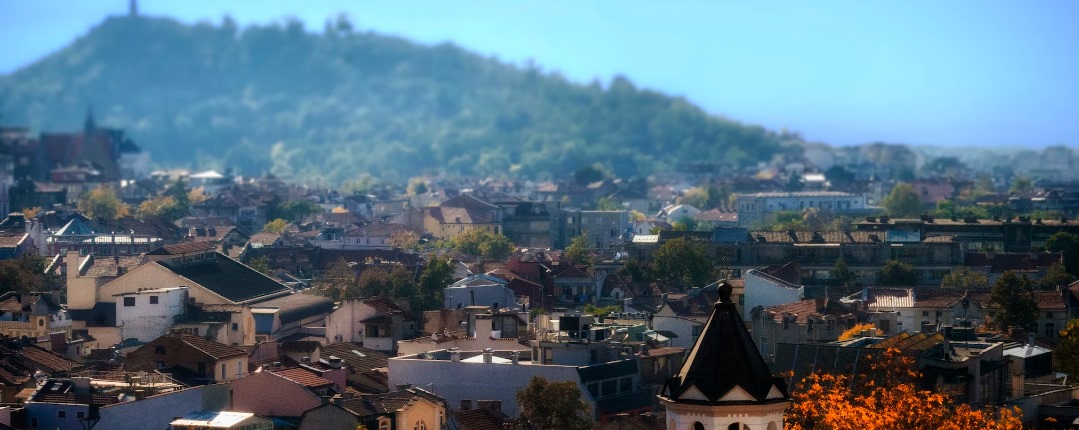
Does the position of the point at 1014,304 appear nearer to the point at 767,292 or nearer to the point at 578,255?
the point at 767,292

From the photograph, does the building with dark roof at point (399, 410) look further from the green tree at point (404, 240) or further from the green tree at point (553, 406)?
the green tree at point (404, 240)

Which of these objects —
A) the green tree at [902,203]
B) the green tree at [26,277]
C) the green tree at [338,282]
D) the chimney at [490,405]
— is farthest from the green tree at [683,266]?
the green tree at [902,203]

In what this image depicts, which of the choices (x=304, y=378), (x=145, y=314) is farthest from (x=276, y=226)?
(x=304, y=378)

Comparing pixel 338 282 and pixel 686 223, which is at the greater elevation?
pixel 686 223

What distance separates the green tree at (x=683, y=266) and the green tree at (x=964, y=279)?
18.7ft

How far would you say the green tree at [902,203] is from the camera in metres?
99.4

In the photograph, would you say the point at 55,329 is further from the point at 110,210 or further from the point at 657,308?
the point at 110,210

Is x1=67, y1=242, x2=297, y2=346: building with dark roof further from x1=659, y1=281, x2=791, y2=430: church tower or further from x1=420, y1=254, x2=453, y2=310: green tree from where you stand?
x1=659, y1=281, x2=791, y2=430: church tower

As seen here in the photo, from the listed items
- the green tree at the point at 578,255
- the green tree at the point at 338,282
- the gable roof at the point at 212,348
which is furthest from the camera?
the green tree at the point at 578,255

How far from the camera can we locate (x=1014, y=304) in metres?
48.4

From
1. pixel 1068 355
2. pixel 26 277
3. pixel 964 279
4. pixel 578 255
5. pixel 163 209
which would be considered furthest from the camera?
pixel 163 209

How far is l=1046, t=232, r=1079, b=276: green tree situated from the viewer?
214ft

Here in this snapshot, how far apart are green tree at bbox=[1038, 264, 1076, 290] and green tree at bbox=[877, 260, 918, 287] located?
3.18 metres

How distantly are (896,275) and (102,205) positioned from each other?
134 ft
